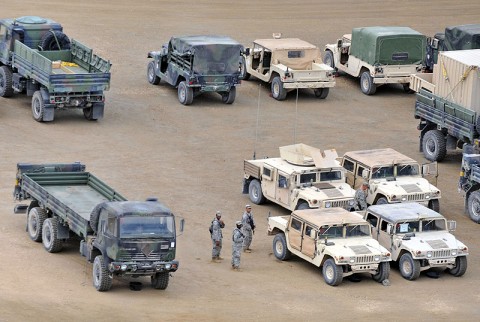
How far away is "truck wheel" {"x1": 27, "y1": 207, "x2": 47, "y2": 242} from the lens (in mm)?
39594

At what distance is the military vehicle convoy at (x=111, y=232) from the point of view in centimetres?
3656

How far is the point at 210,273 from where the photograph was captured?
39.0 meters

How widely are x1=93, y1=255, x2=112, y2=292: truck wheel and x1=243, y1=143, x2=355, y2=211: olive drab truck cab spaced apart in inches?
280

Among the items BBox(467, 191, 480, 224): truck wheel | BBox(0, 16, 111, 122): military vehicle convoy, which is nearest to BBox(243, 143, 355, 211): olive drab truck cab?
BBox(467, 191, 480, 224): truck wheel

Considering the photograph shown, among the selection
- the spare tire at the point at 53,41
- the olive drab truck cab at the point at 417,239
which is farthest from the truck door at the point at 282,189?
the spare tire at the point at 53,41

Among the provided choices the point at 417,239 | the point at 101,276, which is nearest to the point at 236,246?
the point at 101,276

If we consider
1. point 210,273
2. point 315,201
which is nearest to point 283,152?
point 315,201

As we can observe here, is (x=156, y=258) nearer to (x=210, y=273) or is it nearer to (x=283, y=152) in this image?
(x=210, y=273)

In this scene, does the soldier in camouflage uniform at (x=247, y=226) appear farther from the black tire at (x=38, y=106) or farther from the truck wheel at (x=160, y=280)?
the black tire at (x=38, y=106)

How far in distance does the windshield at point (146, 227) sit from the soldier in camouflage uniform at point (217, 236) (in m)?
Answer: 2.71

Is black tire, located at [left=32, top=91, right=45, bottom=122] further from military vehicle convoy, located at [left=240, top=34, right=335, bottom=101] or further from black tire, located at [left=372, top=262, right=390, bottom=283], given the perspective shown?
black tire, located at [left=372, top=262, right=390, bottom=283]

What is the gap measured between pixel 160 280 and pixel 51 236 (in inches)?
124

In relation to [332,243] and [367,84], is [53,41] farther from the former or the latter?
[332,243]

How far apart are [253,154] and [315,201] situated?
22.3 ft
